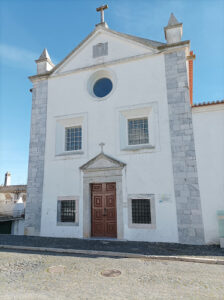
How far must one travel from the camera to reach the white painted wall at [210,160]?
8445 millimetres

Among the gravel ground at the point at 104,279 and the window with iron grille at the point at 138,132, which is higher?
the window with iron grille at the point at 138,132

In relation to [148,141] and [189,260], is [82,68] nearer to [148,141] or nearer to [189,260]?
[148,141]

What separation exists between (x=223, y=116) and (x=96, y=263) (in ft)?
23.2

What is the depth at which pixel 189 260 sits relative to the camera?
6133mm

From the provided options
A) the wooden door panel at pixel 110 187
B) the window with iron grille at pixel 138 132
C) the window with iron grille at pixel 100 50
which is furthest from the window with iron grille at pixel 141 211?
the window with iron grille at pixel 100 50

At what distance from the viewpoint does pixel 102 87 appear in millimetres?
11562

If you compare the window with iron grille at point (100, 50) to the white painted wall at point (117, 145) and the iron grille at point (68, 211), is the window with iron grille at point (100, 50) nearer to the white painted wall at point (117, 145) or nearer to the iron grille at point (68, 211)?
the white painted wall at point (117, 145)

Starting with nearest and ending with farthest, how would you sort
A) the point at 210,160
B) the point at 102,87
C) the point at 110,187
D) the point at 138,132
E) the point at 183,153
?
the point at 210,160 < the point at 183,153 < the point at 110,187 < the point at 138,132 < the point at 102,87

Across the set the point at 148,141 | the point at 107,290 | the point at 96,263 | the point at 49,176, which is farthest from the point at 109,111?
the point at 107,290

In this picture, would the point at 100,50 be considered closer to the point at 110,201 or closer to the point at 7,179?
the point at 110,201

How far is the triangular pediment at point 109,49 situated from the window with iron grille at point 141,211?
6.69 meters

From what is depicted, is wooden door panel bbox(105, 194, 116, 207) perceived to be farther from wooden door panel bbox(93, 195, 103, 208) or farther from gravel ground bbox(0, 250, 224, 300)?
gravel ground bbox(0, 250, 224, 300)

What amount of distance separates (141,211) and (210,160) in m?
3.38

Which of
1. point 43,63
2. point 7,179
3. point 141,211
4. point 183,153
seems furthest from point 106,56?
point 7,179
